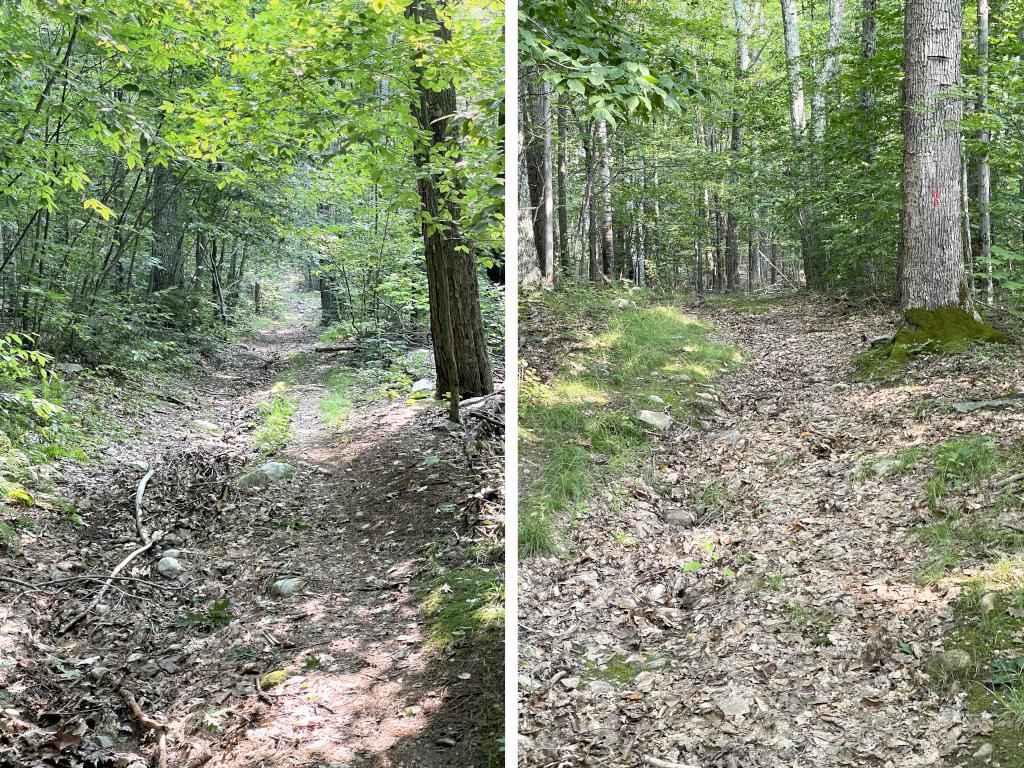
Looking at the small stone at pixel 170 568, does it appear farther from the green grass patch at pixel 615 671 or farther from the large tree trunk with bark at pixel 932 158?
the large tree trunk with bark at pixel 932 158

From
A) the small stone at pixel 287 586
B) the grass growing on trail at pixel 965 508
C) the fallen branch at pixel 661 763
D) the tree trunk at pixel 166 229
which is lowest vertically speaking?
the fallen branch at pixel 661 763

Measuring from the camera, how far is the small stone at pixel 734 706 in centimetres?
150

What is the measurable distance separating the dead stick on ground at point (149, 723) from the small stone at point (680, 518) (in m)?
1.91

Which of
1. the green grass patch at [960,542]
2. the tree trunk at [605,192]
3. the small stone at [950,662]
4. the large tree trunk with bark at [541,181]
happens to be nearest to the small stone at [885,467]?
the green grass patch at [960,542]

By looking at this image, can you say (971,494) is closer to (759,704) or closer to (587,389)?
(759,704)

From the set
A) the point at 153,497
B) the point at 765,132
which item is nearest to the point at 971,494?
the point at 153,497

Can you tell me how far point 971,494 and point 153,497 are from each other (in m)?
2.43

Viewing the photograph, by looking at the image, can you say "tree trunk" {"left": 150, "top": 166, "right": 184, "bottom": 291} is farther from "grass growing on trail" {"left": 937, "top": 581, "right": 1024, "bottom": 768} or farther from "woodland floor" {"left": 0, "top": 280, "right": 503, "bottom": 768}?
"grass growing on trail" {"left": 937, "top": 581, "right": 1024, "bottom": 768}

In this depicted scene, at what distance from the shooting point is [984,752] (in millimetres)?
1136

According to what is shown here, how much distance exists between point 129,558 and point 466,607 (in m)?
1.02

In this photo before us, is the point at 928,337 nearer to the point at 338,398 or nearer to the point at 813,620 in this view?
the point at 813,620

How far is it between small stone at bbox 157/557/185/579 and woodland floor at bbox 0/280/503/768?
0.02 m

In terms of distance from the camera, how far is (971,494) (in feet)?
6.53

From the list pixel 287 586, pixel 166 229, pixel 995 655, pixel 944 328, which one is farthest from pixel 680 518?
pixel 944 328
